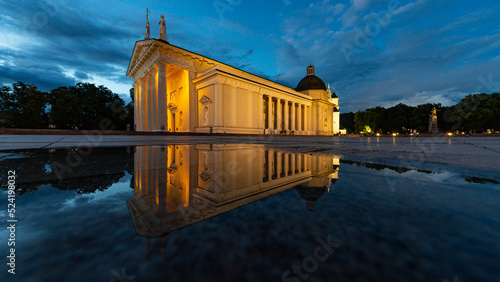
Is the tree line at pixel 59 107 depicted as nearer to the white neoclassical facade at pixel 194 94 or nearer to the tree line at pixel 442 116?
the white neoclassical facade at pixel 194 94

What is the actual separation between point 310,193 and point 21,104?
42.3m

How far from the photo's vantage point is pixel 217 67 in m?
20.8

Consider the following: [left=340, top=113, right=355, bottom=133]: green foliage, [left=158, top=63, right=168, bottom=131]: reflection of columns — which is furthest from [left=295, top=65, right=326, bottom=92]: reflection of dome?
[left=340, top=113, right=355, bottom=133]: green foliage

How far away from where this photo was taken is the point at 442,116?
53.7m

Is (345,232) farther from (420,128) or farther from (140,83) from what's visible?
(420,128)

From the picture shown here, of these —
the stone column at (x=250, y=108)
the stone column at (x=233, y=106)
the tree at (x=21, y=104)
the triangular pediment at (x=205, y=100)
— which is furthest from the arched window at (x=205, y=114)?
the tree at (x=21, y=104)

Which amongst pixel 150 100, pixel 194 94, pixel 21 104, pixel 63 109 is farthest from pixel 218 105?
pixel 21 104

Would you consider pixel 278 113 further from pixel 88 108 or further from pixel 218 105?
pixel 88 108

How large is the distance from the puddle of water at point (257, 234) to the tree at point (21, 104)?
3975cm

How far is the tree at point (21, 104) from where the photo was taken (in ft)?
88.8

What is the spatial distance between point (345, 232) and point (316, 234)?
11 centimetres

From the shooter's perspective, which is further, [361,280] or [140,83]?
[140,83]

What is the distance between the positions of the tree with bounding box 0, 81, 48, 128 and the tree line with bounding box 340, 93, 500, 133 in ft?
241

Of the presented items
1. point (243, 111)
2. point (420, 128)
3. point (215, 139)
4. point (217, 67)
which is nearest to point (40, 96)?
point (217, 67)
